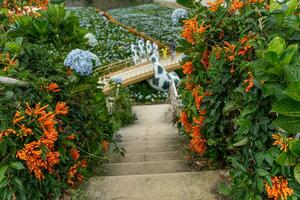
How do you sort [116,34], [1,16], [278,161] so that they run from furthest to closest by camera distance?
[116,34] → [1,16] → [278,161]

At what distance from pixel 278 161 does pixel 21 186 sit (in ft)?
4.64

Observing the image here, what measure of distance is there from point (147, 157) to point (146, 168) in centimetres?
58

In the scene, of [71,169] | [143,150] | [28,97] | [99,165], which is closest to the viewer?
[28,97]

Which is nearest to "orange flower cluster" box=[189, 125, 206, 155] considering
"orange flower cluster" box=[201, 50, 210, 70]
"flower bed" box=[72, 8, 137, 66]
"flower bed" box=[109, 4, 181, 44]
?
"orange flower cluster" box=[201, 50, 210, 70]

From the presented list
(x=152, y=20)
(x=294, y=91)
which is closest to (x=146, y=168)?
(x=294, y=91)

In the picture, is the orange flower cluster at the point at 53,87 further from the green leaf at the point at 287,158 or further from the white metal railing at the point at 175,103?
the white metal railing at the point at 175,103

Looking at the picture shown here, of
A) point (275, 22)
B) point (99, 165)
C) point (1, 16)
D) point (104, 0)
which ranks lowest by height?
point (104, 0)

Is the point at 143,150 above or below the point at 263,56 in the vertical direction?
below

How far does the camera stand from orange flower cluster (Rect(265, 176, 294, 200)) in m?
1.92

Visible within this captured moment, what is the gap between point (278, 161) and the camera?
1.92 m

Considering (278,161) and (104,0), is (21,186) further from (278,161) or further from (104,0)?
(104,0)

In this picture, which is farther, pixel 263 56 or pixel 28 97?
pixel 28 97

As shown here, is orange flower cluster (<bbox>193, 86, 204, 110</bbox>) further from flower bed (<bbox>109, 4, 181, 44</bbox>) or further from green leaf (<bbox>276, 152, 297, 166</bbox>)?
flower bed (<bbox>109, 4, 181, 44</bbox>)

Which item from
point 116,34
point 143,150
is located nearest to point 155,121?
point 143,150
